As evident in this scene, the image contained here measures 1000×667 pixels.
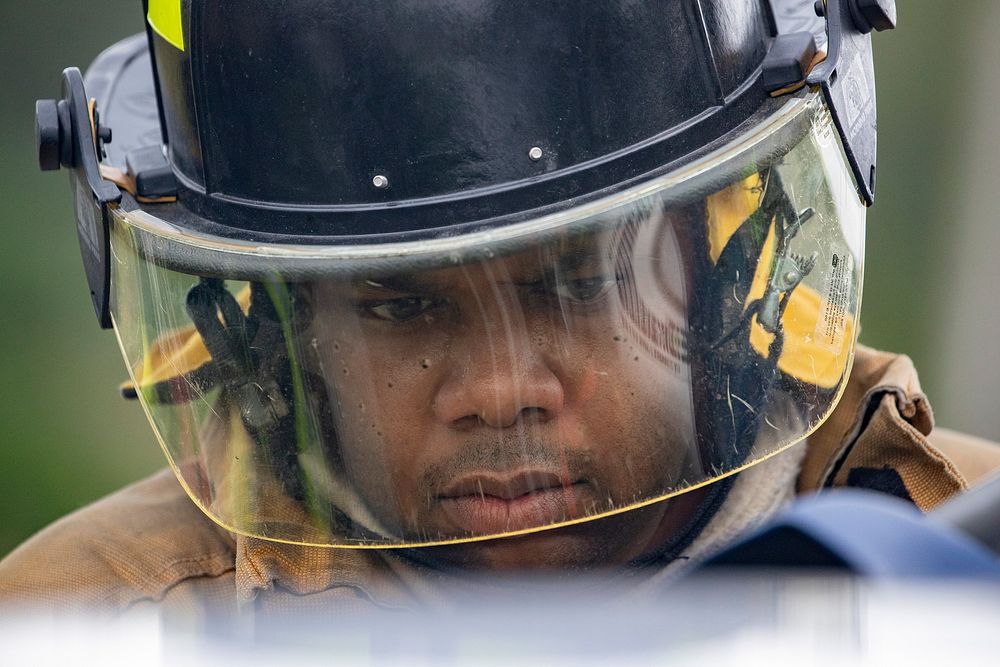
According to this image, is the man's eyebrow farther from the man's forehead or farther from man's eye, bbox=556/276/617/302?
man's eye, bbox=556/276/617/302

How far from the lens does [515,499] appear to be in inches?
60.7

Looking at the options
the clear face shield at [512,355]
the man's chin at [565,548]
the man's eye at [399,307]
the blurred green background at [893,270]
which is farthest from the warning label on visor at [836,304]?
the blurred green background at [893,270]

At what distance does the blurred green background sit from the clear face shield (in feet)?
12.3

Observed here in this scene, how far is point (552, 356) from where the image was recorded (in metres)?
1.47

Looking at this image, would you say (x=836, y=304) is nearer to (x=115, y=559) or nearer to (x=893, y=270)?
(x=115, y=559)

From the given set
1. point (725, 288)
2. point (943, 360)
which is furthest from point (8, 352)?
point (725, 288)

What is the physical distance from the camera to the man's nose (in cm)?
146

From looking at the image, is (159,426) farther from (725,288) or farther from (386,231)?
(725,288)

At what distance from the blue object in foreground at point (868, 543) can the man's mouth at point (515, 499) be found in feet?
2.59

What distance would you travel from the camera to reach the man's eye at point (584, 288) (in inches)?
55.6

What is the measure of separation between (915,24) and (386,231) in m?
4.67

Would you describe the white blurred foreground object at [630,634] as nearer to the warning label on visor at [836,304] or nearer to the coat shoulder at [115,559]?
the warning label on visor at [836,304]

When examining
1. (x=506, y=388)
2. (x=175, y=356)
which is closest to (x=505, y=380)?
(x=506, y=388)

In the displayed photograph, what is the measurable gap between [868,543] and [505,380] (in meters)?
0.80
